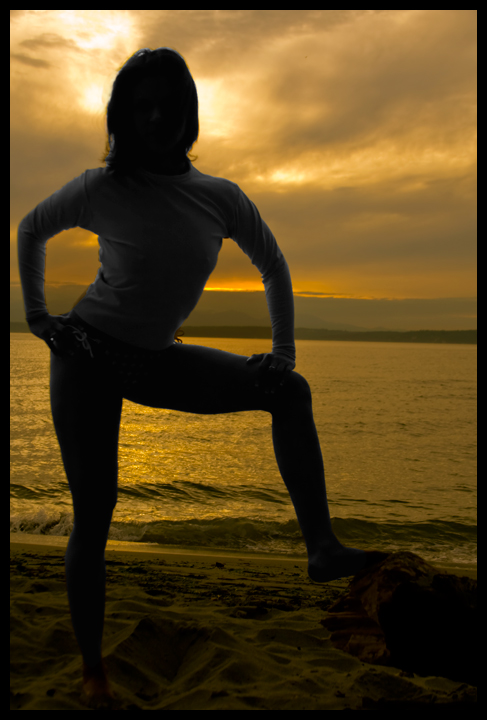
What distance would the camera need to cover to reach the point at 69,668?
2764 millimetres

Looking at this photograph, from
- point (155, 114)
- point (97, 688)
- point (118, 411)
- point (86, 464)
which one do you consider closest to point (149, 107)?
point (155, 114)

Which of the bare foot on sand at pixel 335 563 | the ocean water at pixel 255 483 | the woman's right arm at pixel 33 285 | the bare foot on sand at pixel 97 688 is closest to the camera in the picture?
the bare foot on sand at pixel 335 563

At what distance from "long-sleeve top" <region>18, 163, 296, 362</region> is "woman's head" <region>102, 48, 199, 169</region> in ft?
0.32

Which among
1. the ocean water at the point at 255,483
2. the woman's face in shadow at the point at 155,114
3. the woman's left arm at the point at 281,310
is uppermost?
the woman's face in shadow at the point at 155,114

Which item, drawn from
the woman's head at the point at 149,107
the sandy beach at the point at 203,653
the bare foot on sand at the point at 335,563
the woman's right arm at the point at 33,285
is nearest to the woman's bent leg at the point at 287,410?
the bare foot on sand at the point at 335,563

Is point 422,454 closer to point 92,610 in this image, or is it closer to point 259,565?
point 259,565

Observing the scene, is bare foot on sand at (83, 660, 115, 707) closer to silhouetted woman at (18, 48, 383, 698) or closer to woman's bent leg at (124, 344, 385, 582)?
silhouetted woman at (18, 48, 383, 698)

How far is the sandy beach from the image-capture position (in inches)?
99.0

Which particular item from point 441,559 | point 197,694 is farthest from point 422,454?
point 197,694

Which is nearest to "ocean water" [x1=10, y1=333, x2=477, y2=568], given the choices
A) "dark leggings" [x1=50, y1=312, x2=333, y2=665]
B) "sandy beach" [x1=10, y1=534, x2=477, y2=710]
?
"sandy beach" [x1=10, y1=534, x2=477, y2=710]

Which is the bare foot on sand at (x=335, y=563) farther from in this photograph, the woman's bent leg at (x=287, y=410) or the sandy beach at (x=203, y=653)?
the sandy beach at (x=203, y=653)

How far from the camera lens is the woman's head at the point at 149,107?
207cm

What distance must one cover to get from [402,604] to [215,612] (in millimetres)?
1481

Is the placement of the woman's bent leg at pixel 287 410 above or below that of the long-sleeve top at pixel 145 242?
below
